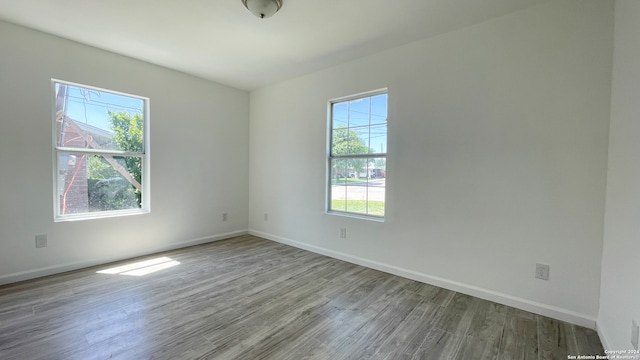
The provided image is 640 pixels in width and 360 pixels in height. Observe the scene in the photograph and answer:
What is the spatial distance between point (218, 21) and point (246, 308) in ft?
8.61

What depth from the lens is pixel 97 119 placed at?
319 cm

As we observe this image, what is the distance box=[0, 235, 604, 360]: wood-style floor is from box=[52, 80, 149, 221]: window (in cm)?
82

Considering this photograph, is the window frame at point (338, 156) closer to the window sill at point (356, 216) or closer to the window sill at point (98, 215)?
the window sill at point (356, 216)

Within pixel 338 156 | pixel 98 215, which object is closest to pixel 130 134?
pixel 98 215

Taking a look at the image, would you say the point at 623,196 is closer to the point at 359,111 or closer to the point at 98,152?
the point at 359,111

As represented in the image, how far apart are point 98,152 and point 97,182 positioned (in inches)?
14.7

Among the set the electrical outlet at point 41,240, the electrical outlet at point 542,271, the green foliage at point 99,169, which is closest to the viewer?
the electrical outlet at point 542,271

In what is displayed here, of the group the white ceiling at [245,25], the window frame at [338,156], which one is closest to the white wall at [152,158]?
the white ceiling at [245,25]

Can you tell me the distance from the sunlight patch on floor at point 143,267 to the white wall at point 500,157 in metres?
2.20

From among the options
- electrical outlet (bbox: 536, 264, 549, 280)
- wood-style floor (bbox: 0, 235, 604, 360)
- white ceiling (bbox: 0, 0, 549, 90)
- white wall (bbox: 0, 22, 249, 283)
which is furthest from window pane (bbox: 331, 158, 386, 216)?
white wall (bbox: 0, 22, 249, 283)

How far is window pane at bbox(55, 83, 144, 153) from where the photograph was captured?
9.71ft

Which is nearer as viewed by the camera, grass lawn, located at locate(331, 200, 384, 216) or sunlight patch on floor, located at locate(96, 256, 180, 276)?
sunlight patch on floor, located at locate(96, 256, 180, 276)

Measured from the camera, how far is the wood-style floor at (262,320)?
1.70 m

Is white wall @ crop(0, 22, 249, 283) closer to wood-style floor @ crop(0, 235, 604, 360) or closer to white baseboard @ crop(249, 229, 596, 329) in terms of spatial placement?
wood-style floor @ crop(0, 235, 604, 360)
